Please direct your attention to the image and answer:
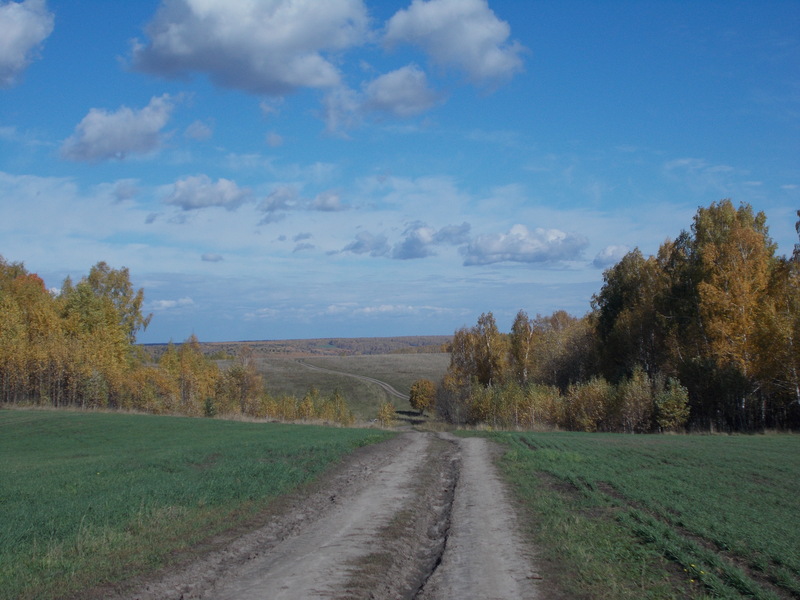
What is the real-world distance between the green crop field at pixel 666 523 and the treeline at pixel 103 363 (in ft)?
162

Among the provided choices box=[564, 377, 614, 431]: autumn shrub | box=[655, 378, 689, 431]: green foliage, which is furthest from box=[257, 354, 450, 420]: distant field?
box=[655, 378, 689, 431]: green foliage

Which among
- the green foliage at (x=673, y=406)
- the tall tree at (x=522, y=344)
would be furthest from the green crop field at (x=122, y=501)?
the tall tree at (x=522, y=344)

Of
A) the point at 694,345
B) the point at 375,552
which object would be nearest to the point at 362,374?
the point at 694,345

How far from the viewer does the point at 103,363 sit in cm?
6012

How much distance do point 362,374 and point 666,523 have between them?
5322 inches

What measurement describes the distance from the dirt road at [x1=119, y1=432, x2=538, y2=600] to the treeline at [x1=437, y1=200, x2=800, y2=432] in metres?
31.7

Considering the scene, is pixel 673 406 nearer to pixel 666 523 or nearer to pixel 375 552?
pixel 666 523

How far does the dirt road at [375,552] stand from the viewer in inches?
297

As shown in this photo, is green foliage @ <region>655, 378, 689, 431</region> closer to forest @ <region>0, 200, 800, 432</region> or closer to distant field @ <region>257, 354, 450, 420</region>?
forest @ <region>0, 200, 800, 432</region>

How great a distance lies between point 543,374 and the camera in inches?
2741

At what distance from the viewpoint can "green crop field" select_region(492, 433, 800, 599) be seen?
25.5ft

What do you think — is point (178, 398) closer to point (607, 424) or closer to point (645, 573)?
point (607, 424)

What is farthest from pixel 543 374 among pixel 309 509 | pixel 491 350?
pixel 309 509

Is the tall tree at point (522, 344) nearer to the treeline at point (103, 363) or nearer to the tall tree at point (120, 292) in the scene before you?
the treeline at point (103, 363)
